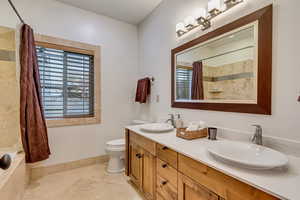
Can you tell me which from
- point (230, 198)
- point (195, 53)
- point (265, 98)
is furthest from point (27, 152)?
point (265, 98)

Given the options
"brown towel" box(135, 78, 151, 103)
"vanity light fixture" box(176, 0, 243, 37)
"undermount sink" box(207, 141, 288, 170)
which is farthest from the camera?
"brown towel" box(135, 78, 151, 103)

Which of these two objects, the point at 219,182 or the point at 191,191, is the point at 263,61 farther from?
the point at 191,191

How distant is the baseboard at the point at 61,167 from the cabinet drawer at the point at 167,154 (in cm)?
161

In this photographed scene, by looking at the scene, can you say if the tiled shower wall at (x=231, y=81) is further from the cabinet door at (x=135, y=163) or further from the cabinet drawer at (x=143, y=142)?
the cabinet door at (x=135, y=163)

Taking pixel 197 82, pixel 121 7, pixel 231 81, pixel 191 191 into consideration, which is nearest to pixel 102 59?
pixel 121 7

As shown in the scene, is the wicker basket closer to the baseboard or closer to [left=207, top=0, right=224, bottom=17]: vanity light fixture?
[left=207, top=0, right=224, bottom=17]: vanity light fixture

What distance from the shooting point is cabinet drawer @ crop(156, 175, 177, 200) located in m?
1.15

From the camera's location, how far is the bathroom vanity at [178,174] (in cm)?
76

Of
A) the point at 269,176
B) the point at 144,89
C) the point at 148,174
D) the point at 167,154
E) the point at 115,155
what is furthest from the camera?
the point at 144,89

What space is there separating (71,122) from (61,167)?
68 cm

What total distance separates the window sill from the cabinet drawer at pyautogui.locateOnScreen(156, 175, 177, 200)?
1558mm

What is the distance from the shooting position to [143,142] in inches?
61.9

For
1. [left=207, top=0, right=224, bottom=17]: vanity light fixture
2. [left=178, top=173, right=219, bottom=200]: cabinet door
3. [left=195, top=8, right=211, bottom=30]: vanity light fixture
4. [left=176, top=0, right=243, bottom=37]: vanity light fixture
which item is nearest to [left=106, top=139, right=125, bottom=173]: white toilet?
[left=178, top=173, right=219, bottom=200]: cabinet door

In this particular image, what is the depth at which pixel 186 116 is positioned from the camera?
1811 millimetres
